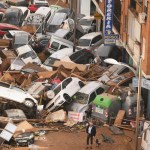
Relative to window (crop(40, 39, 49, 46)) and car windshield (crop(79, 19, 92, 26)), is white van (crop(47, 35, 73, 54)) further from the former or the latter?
car windshield (crop(79, 19, 92, 26))

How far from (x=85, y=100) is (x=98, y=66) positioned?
21.6 ft

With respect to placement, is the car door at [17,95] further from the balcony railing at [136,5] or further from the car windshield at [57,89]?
the balcony railing at [136,5]

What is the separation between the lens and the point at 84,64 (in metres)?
43.8

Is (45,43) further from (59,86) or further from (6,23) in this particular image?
(59,86)

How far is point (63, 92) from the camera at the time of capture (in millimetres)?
35938

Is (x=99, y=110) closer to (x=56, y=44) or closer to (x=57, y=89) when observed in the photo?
(x=57, y=89)

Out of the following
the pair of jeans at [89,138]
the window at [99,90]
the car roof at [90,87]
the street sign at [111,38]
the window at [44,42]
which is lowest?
the window at [44,42]

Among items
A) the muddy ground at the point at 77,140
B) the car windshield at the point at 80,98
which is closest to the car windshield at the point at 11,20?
the car windshield at the point at 80,98

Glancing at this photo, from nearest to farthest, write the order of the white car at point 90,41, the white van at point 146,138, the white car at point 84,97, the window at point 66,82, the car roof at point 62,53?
the white van at point 146,138 < the white car at point 84,97 < the window at point 66,82 < the car roof at point 62,53 < the white car at point 90,41

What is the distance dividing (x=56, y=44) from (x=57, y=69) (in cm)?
645

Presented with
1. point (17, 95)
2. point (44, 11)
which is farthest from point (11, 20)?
point (17, 95)

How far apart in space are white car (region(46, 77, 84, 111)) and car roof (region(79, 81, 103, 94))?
32cm

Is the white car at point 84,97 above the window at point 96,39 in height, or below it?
above

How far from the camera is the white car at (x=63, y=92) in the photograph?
3566cm
